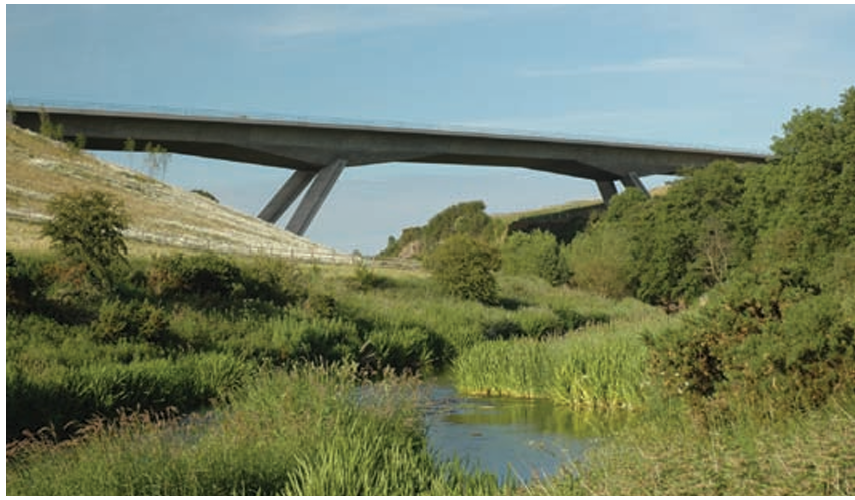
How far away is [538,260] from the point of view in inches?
2707

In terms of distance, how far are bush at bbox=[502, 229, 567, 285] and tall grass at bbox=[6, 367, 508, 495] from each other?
5292cm

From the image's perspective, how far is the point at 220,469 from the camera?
1264 cm

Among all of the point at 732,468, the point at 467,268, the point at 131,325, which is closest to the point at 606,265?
the point at 467,268

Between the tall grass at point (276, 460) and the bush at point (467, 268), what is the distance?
33.4m

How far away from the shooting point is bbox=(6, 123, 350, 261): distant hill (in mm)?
54469

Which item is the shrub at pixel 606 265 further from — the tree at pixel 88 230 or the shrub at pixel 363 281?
the tree at pixel 88 230

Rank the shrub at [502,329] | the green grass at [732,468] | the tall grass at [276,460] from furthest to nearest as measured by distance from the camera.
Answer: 1. the shrub at [502,329]
2. the tall grass at [276,460]
3. the green grass at [732,468]

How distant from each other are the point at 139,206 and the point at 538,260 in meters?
23.1

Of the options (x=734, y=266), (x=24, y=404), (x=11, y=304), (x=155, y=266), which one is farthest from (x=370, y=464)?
(x=734, y=266)

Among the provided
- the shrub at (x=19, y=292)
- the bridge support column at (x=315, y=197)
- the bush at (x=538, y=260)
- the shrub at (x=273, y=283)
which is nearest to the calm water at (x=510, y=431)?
the shrub at (x=19, y=292)

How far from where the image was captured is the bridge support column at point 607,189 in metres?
102

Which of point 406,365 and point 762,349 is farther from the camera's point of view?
point 406,365

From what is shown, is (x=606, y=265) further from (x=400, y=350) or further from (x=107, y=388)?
(x=107, y=388)

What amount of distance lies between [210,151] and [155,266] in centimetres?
4639
